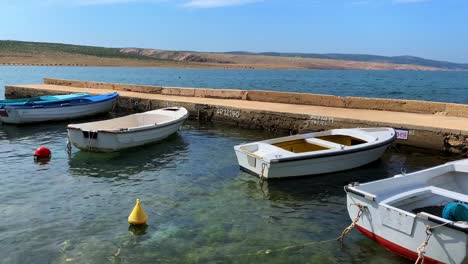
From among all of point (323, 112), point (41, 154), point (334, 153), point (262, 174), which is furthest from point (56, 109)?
point (334, 153)

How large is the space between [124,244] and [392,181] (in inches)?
169

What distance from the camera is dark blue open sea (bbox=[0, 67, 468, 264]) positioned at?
21.3 feet

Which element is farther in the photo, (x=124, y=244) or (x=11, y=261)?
(x=124, y=244)

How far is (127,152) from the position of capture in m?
→ 12.8

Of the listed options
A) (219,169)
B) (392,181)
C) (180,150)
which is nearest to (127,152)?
(180,150)

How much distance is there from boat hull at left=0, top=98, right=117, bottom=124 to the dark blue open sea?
13.3 feet

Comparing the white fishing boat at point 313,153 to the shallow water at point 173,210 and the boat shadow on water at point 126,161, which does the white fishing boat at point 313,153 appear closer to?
the shallow water at point 173,210

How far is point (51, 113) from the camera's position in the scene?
17.5m

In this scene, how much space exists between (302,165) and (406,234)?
4.09 m

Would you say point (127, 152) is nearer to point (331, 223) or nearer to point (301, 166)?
point (301, 166)

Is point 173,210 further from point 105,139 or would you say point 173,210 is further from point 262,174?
point 105,139

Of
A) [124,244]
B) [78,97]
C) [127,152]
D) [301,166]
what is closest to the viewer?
[124,244]

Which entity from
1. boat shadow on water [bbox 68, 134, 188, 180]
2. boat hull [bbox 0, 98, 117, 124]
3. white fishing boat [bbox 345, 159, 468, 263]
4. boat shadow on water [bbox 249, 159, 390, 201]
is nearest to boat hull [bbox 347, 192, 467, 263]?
white fishing boat [bbox 345, 159, 468, 263]

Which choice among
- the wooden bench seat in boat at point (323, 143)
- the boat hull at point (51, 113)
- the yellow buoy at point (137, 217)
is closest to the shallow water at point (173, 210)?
the yellow buoy at point (137, 217)
